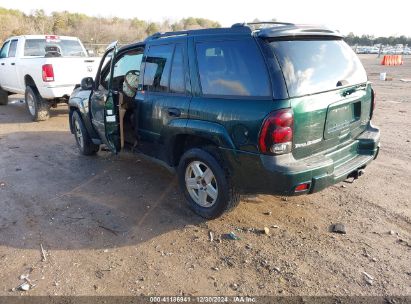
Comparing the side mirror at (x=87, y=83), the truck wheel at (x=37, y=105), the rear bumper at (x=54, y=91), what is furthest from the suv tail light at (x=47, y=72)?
the side mirror at (x=87, y=83)

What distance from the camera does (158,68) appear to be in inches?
161

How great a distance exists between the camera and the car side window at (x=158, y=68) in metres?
3.96

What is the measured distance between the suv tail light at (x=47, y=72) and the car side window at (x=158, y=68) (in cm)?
464

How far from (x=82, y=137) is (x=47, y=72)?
3020 millimetres

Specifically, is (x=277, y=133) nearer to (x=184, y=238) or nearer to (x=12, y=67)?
(x=184, y=238)

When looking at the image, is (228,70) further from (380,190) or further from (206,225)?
(380,190)

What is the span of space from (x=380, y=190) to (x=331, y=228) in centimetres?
124

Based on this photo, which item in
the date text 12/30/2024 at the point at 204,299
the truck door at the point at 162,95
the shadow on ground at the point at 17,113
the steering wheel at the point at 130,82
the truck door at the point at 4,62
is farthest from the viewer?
the truck door at the point at 4,62

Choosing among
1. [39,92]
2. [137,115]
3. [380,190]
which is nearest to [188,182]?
[137,115]

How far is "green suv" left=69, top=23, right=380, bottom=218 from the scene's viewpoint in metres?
2.99

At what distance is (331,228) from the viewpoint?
3.56m

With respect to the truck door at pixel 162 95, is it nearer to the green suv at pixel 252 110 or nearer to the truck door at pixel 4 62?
the green suv at pixel 252 110

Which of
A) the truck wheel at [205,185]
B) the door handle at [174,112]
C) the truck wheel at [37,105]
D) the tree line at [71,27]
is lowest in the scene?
the truck wheel at [205,185]

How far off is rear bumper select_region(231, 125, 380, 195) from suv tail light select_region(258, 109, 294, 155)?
3.0 inches
